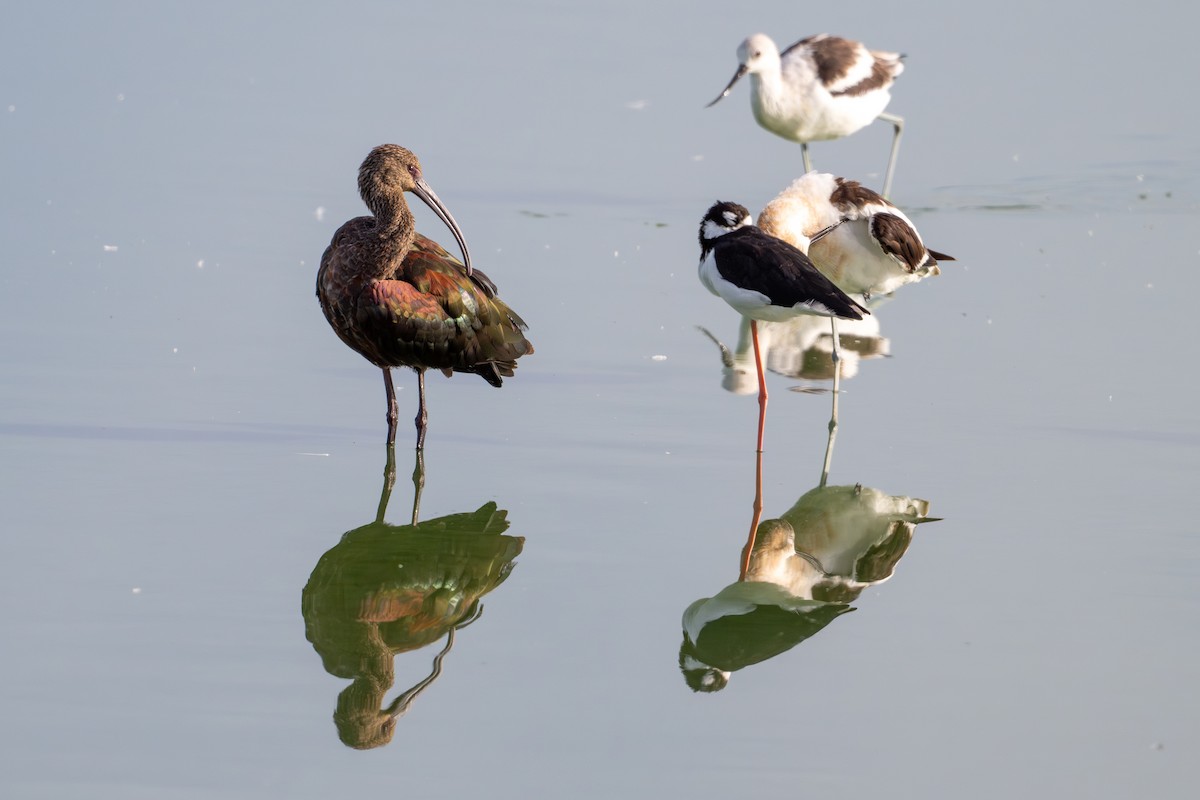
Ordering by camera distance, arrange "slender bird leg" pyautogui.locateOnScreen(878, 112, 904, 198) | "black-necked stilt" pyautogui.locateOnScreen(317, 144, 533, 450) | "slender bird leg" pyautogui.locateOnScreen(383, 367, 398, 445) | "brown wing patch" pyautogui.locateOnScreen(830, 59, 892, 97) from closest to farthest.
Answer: "black-necked stilt" pyautogui.locateOnScreen(317, 144, 533, 450) < "slender bird leg" pyautogui.locateOnScreen(383, 367, 398, 445) < "slender bird leg" pyautogui.locateOnScreen(878, 112, 904, 198) < "brown wing patch" pyautogui.locateOnScreen(830, 59, 892, 97)

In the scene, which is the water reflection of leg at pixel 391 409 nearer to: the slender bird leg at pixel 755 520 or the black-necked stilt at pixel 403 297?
the black-necked stilt at pixel 403 297

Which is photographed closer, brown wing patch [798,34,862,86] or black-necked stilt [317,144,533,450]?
black-necked stilt [317,144,533,450]

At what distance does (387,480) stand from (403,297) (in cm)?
80

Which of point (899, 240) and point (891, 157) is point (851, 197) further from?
point (891, 157)

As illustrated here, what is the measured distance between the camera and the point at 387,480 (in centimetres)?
765

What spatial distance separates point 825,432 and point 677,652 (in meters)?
2.93

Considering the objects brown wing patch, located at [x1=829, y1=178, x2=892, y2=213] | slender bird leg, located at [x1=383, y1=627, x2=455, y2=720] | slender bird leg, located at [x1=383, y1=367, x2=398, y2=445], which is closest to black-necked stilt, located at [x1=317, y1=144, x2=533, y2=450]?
slender bird leg, located at [x1=383, y1=367, x2=398, y2=445]

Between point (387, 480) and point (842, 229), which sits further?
point (842, 229)

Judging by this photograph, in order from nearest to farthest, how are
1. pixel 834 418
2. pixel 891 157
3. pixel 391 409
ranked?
pixel 391 409 → pixel 834 418 → pixel 891 157

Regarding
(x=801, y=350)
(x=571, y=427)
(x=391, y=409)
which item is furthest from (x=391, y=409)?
(x=801, y=350)

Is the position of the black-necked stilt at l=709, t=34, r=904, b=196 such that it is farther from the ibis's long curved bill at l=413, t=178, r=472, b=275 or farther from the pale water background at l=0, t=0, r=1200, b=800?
the ibis's long curved bill at l=413, t=178, r=472, b=275

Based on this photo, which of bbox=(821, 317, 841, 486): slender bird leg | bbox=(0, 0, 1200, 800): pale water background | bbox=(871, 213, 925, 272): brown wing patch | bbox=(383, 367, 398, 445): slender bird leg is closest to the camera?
bbox=(0, 0, 1200, 800): pale water background

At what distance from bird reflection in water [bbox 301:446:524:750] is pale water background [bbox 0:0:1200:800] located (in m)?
0.08

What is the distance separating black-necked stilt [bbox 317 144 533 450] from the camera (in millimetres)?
7793
